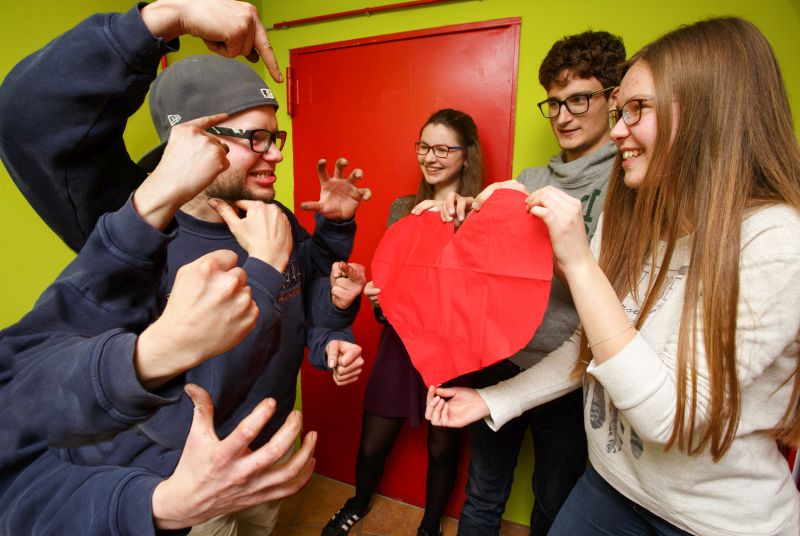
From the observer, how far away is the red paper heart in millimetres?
816

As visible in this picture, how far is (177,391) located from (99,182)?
454 millimetres

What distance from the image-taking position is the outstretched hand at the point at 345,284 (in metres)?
1.10

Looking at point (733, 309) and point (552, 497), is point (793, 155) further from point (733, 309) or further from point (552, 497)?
point (552, 497)

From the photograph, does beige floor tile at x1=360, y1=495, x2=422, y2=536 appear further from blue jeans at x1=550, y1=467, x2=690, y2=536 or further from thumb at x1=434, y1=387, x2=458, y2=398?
thumb at x1=434, y1=387, x2=458, y2=398

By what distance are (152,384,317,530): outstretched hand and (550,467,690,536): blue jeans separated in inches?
31.6

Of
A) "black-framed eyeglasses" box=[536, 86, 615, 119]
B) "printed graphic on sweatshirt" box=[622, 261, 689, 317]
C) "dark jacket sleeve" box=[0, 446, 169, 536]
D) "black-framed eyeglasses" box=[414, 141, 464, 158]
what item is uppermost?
"black-framed eyeglasses" box=[536, 86, 615, 119]

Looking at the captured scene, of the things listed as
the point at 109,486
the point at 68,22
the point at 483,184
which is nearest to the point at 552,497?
the point at 483,184

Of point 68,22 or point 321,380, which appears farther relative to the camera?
point 321,380

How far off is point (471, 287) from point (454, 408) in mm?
290

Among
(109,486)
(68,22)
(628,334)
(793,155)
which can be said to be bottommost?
(109,486)

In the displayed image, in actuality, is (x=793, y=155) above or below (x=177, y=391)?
above

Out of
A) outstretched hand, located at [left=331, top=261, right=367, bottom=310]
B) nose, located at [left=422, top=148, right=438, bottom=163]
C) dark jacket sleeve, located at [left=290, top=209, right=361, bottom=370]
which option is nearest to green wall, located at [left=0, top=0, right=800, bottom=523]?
nose, located at [left=422, top=148, right=438, bottom=163]

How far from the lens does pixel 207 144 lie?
52 centimetres

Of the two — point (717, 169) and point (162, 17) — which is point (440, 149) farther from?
point (162, 17)
